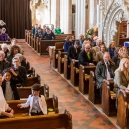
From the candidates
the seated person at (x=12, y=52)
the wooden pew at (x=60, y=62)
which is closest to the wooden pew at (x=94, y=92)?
the seated person at (x=12, y=52)

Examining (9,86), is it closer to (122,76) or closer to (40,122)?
(40,122)

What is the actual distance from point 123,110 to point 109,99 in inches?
28.0

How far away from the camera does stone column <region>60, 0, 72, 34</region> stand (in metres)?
18.7

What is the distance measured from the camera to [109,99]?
6.41 metres

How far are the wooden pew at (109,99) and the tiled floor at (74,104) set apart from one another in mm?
164

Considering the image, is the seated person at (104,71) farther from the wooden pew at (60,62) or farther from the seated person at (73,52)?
the wooden pew at (60,62)

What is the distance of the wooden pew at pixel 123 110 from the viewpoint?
5.62 meters

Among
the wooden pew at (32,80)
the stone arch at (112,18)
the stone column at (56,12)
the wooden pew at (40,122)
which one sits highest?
the stone column at (56,12)

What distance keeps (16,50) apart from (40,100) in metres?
3.09

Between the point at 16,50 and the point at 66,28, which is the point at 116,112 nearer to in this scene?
the point at 16,50

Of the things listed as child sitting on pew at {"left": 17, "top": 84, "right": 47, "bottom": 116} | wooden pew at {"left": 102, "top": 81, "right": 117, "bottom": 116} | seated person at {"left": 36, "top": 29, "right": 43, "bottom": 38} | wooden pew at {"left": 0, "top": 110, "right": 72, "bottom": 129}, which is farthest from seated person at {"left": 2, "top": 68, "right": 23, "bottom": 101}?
seated person at {"left": 36, "top": 29, "right": 43, "bottom": 38}

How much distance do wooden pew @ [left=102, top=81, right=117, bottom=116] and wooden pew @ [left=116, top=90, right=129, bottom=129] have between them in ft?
1.57

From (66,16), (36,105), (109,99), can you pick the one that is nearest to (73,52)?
(109,99)

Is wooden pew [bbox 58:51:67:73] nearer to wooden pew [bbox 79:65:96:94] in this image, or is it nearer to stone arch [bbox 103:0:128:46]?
wooden pew [bbox 79:65:96:94]
